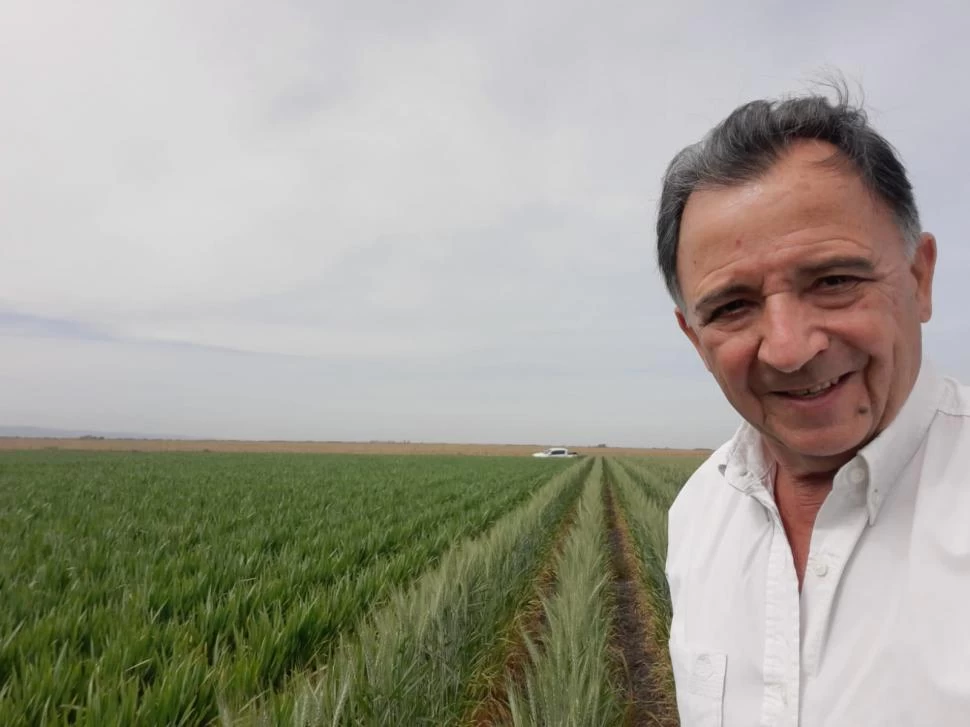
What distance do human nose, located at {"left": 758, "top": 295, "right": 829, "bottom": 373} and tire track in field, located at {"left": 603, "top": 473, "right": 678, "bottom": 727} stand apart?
210cm

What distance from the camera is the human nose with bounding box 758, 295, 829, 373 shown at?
3.28ft

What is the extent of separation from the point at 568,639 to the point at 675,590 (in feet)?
5.42

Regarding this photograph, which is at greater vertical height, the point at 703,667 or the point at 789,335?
the point at 789,335

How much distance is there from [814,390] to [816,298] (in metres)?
0.18

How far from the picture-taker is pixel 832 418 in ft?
3.40

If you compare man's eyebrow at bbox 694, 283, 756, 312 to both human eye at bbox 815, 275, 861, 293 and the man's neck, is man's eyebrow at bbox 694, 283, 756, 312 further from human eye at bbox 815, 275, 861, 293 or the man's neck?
the man's neck

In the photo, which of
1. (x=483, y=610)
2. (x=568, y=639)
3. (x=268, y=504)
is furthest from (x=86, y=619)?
(x=268, y=504)

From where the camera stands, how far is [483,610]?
12.8ft

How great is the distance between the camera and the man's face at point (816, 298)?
100 cm

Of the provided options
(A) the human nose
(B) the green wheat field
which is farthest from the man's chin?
(B) the green wheat field

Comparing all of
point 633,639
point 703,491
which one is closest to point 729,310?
point 703,491

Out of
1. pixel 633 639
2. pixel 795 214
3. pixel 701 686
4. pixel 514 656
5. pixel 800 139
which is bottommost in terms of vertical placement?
pixel 633 639

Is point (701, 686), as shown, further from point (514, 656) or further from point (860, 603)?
point (514, 656)

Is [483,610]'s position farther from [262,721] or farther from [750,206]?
[750,206]
